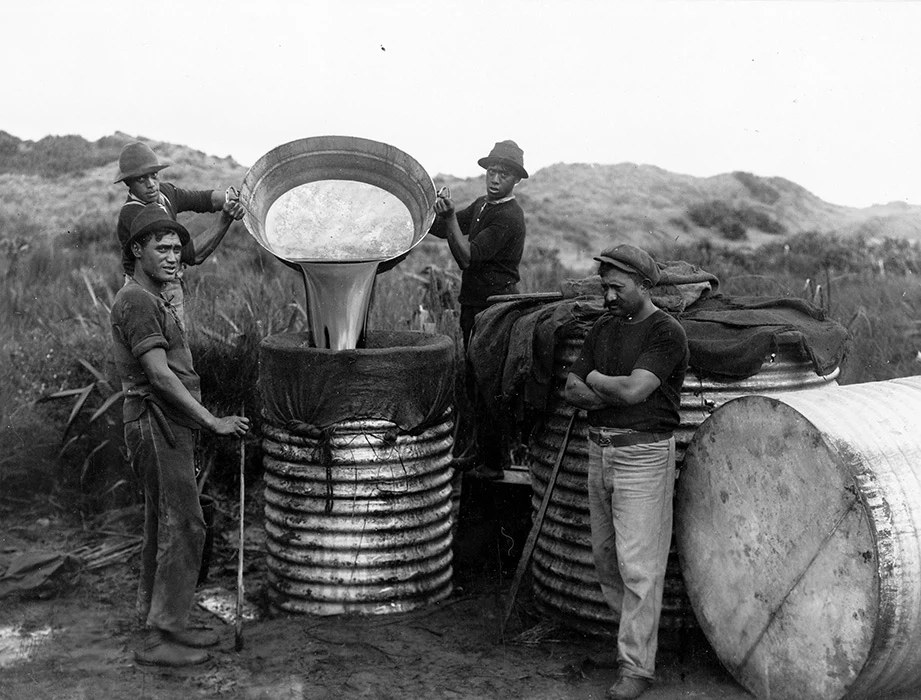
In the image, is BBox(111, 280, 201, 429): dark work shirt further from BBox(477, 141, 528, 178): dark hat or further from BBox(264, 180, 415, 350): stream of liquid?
BBox(477, 141, 528, 178): dark hat

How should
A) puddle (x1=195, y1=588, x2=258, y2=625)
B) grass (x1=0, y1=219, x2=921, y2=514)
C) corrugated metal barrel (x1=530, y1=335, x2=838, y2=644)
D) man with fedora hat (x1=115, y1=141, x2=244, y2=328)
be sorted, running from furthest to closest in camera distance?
grass (x1=0, y1=219, x2=921, y2=514) → man with fedora hat (x1=115, y1=141, x2=244, y2=328) → puddle (x1=195, y1=588, x2=258, y2=625) → corrugated metal barrel (x1=530, y1=335, x2=838, y2=644)

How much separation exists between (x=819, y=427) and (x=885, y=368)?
440 centimetres

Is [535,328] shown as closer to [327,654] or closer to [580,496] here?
[580,496]

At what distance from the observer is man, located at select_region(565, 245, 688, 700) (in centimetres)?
425

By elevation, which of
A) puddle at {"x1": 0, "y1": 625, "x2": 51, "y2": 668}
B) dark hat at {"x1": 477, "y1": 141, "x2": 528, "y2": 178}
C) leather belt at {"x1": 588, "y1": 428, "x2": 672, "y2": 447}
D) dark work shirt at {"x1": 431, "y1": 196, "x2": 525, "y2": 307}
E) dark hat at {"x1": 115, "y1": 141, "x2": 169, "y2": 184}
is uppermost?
dark hat at {"x1": 477, "y1": 141, "x2": 528, "y2": 178}

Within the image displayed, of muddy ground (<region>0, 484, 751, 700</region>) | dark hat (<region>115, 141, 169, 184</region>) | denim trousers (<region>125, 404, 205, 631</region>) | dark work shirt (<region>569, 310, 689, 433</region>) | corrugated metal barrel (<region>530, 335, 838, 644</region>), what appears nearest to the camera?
dark work shirt (<region>569, 310, 689, 433</region>)

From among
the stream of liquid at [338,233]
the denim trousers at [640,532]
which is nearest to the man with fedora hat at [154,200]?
the stream of liquid at [338,233]

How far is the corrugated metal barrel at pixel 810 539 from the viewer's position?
3.71 meters

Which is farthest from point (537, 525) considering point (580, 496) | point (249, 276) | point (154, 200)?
point (249, 276)

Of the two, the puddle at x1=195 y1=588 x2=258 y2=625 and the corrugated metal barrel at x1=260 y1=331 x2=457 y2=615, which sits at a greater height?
the corrugated metal barrel at x1=260 y1=331 x2=457 y2=615

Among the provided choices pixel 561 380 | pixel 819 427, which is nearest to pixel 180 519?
pixel 561 380

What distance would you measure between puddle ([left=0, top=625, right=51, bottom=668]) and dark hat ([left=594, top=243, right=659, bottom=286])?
3.13 meters

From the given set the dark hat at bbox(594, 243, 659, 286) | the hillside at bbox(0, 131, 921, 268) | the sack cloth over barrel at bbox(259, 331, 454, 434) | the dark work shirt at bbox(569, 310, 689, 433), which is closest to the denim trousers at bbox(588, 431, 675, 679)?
the dark work shirt at bbox(569, 310, 689, 433)

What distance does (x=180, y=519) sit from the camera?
468cm
